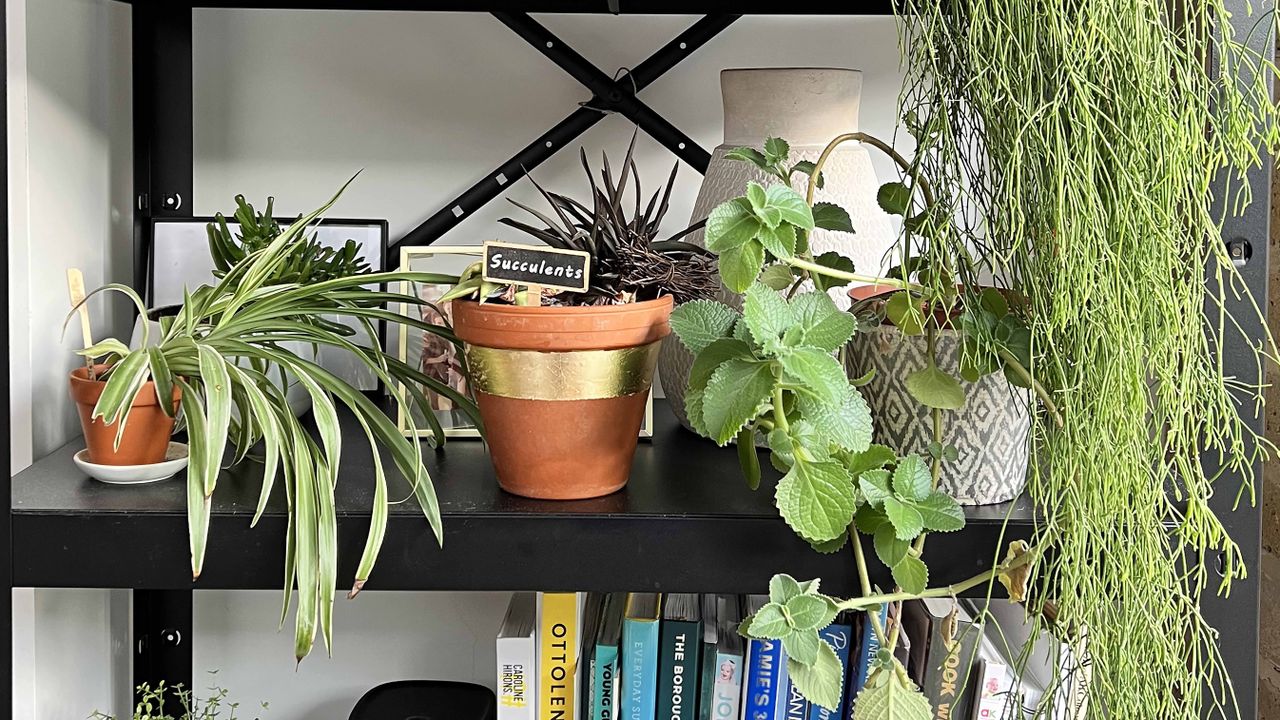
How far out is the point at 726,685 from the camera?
105 cm

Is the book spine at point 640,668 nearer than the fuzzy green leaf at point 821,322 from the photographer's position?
No

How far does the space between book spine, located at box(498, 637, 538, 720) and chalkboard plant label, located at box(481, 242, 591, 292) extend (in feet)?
1.30

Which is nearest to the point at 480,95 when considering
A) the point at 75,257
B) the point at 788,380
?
the point at 75,257

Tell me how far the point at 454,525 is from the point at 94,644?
58cm

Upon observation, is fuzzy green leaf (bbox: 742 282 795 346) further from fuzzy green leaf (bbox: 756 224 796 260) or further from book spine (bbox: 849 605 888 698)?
book spine (bbox: 849 605 888 698)

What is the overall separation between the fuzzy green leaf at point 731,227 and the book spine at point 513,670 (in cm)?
49

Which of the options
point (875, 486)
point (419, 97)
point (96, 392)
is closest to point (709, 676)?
point (875, 486)

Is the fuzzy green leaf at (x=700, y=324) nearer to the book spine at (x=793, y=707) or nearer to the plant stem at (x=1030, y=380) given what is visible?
the plant stem at (x=1030, y=380)

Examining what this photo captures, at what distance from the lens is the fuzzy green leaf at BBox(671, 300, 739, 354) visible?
777 mm

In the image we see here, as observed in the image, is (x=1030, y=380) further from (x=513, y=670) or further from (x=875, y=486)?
(x=513, y=670)

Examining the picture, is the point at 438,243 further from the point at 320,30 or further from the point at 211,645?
the point at 211,645

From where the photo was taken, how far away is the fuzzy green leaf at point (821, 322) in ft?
2.49

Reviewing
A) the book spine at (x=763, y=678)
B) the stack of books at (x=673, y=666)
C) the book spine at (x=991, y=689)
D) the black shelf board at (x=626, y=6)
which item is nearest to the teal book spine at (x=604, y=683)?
the stack of books at (x=673, y=666)

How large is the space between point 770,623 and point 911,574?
10 centimetres
